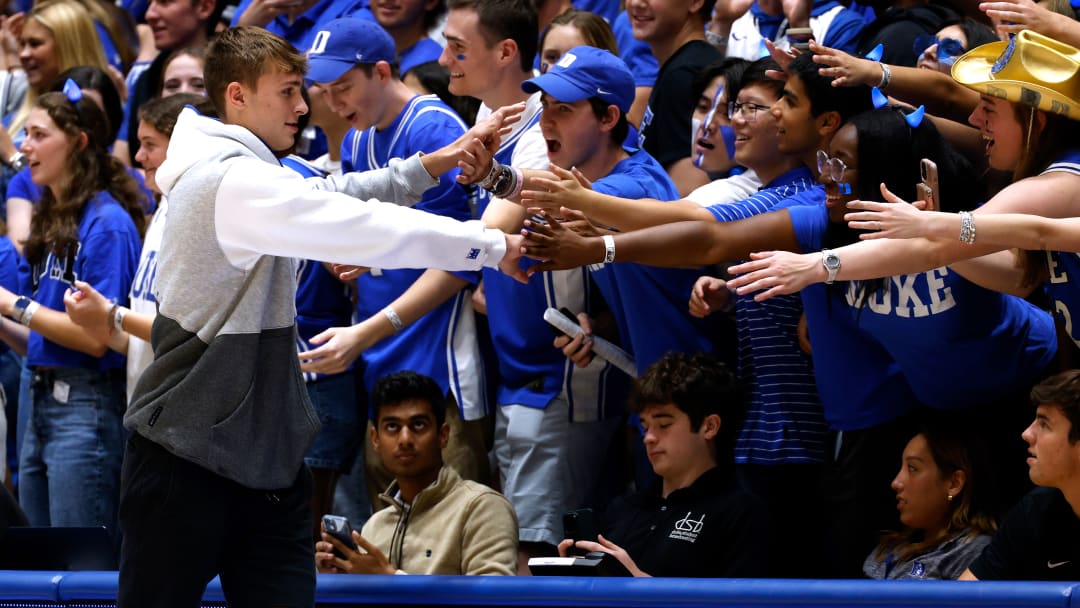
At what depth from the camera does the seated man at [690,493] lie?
4590 mm

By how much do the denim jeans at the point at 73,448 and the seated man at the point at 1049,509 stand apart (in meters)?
3.38

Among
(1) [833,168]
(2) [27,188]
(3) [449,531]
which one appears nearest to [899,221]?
(1) [833,168]

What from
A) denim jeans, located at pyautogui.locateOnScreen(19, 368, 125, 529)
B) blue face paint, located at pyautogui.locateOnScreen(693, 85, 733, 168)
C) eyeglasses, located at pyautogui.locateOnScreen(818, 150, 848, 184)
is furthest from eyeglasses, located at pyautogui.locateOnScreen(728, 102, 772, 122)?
denim jeans, located at pyautogui.locateOnScreen(19, 368, 125, 529)

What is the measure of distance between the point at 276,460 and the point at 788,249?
170 cm

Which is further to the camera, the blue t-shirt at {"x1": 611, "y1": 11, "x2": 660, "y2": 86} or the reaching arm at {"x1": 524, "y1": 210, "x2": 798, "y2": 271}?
the blue t-shirt at {"x1": 611, "y1": 11, "x2": 660, "y2": 86}

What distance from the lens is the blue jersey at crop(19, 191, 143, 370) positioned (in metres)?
5.99

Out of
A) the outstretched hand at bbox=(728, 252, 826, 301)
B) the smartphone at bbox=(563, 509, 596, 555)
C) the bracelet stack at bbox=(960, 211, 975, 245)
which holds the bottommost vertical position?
the smartphone at bbox=(563, 509, 596, 555)

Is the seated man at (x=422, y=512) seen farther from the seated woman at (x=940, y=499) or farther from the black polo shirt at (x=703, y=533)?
A: the seated woman at (x=940, y=499)

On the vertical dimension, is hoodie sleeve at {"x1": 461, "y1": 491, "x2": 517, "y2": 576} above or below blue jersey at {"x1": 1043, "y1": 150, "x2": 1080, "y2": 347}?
below

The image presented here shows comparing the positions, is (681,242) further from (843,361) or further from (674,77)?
(674,77)

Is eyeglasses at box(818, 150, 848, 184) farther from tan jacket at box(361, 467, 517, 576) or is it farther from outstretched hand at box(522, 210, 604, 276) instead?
tan jacket at box(361, 467, 517, 576)

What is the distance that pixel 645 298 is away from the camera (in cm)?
515

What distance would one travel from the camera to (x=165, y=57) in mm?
7547

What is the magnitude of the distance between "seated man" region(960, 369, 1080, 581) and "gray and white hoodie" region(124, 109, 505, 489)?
5.23 feet
